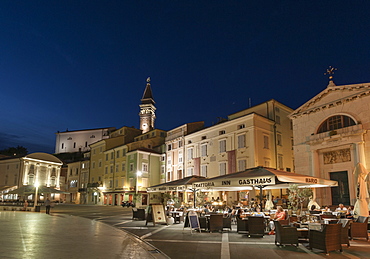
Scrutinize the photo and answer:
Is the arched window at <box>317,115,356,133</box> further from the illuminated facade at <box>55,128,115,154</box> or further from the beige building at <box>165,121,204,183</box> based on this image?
the illuminated facade at <box>55,128,115,154</box>

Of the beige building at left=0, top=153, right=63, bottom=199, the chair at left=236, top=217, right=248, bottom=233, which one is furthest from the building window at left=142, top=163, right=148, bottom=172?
the chair at left=236, top=217, right=248, bottom=233

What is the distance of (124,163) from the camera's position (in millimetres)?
49656

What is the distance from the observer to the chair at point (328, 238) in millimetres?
8141

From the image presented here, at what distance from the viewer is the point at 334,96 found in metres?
23.8

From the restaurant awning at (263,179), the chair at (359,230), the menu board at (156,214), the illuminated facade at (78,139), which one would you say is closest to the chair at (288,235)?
the restaurant awning at (263,179)

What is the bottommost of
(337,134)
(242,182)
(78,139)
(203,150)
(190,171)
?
(242,182)

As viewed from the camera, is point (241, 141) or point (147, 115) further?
point (147, 115)

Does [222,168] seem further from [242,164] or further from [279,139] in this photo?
[279,139]

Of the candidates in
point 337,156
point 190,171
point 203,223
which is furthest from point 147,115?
point 203,223

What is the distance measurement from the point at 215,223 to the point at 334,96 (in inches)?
663

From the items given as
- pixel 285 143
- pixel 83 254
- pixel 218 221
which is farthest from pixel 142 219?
pixel 285 143

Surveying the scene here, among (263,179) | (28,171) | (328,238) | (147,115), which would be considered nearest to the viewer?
(328,238)

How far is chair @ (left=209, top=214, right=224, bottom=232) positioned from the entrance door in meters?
14.2

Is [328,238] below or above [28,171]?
below
